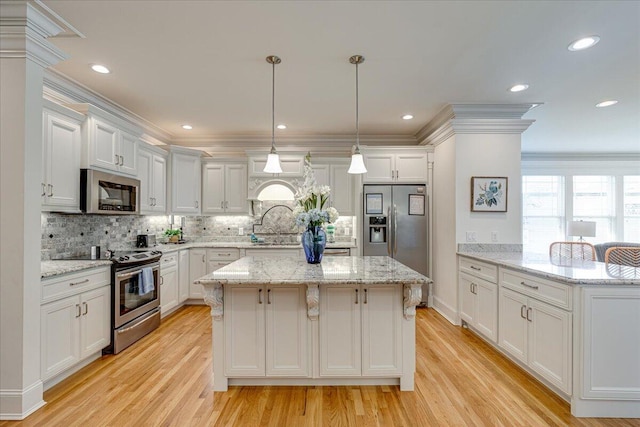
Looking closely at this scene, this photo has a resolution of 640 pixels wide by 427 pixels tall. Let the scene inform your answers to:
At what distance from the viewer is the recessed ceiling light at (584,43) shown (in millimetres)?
2456

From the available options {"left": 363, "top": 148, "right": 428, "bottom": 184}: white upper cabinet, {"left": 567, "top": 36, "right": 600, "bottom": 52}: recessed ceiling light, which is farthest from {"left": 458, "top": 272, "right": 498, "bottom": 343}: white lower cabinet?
{"left": 567, "top": 36, "right": 600, "bottom": 52}: recessed ceiling light

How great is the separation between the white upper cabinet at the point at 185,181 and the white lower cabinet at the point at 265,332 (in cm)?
298

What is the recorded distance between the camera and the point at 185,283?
467 centimetres

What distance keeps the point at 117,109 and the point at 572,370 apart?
533cm

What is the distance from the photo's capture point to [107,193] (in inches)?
131

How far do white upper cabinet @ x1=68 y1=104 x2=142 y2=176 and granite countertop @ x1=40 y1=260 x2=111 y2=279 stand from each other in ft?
3.22

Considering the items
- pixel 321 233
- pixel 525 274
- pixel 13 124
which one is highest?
pixel 13 124

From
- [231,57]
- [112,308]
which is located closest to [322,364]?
[112,308]

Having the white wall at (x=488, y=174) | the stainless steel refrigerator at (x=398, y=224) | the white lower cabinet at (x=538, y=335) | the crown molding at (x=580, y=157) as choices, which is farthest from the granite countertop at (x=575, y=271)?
the crown molding at (x=580, y=157)

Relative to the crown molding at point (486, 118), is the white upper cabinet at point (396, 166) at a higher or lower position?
lower

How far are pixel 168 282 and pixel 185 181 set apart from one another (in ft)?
5.42

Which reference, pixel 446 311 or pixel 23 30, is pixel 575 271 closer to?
pixel 446 311

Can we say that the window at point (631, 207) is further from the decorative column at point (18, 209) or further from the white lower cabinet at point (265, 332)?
the decorative column at point (18, 209)

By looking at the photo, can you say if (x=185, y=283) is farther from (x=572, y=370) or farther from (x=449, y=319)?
(x=572, y=370)
